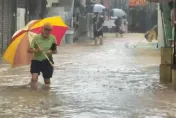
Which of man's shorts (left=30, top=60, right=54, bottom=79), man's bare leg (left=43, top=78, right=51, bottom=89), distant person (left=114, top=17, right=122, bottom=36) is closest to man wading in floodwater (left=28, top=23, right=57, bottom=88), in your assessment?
man's shorts (left=30, top=60, right=54, bottom=79)

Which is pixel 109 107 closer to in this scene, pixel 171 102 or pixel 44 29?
pixel 171 102

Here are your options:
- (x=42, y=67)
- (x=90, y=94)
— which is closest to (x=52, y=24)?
(x=42, y=67)

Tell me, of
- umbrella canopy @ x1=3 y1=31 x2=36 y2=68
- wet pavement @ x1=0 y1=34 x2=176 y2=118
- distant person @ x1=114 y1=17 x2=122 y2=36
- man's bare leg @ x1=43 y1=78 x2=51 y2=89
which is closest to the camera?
wet pavement @ x1=0 y1=34 x2=176 y2=118

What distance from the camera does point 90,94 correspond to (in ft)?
29.9

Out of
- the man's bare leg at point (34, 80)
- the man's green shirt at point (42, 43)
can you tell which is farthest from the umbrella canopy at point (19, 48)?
the man's bare leg at point (34, 80)

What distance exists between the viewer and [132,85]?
34.1 ft

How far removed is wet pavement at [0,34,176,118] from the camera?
7336 millimetres

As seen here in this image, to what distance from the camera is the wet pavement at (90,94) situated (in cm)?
734

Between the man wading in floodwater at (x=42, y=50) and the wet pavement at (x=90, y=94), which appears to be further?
the man wading in floodwater at (x=42, y=50)

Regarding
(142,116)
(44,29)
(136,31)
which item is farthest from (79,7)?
(142,116)

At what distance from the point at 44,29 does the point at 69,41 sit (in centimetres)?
1801

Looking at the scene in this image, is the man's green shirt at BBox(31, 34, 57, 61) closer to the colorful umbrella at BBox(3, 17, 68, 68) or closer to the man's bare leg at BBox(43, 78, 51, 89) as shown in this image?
the colorful umbrella at BBox(3, 17, 68, 68)

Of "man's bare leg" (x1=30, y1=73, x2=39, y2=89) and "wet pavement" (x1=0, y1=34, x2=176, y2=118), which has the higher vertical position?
"man's bare leg" (x1=30, y1=73, x2=39, y2=89)

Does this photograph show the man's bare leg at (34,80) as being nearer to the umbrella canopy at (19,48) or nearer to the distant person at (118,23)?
the umbrella canopy at (19,48)
